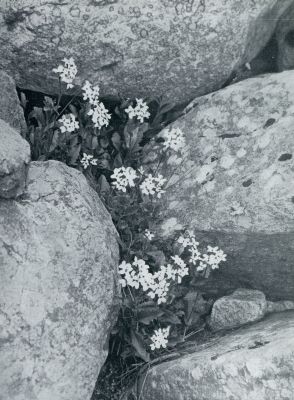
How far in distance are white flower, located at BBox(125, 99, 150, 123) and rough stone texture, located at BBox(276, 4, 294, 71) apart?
1525 mm

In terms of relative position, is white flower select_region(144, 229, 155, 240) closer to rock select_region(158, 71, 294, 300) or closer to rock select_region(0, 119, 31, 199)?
rock select_region(158, 71, 294, 300)

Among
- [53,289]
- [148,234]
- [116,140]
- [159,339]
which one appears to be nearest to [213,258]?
[148,234]

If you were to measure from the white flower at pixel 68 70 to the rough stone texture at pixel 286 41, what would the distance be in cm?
217

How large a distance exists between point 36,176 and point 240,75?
2.57m

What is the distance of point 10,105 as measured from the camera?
500 cm

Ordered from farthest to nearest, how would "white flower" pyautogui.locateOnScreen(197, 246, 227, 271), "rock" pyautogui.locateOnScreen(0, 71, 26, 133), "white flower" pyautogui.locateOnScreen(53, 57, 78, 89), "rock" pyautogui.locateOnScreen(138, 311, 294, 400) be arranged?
"white flower" pyautogui.locateOnScreen(53, 57, 78, 89), "rock" pyautogui.locateOnScreen(0, 71, 26, 133), "white flower" pyautogui.locateOnScreen(197, 246, 227, 271), "rock" pyautogui.locateOnScreen(138, 311, 294, 400)

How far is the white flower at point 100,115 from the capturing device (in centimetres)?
531

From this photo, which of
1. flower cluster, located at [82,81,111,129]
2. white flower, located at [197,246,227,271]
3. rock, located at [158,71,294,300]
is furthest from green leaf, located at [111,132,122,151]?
white flower, located at [197,246,227,271]

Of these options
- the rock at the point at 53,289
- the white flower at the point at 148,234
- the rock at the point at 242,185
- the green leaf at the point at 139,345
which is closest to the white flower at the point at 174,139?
the rock at the point at 242,185

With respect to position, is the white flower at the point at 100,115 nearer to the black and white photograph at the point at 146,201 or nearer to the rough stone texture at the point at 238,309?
the black and white photograph at the point at 146,201

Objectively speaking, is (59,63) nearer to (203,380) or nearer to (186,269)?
(186,269)

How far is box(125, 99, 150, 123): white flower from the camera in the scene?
18.0 feet

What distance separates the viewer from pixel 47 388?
385 centimetres

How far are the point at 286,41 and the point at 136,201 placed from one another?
2.28m
